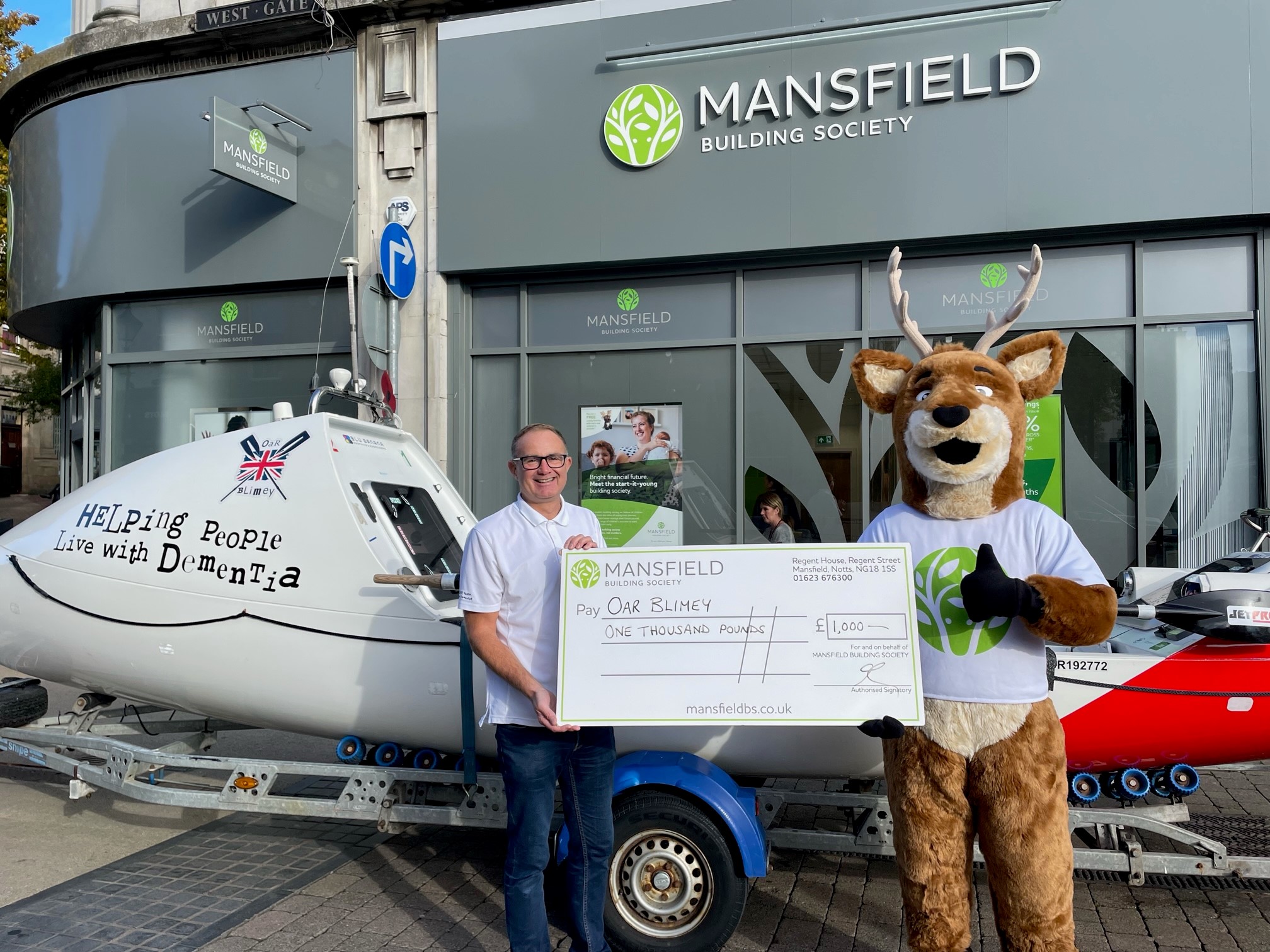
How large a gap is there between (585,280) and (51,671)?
18.9ft

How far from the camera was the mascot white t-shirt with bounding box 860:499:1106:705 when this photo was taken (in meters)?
2.99

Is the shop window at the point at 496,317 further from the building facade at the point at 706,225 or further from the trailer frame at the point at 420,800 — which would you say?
the trailer frame at the point at 420,800

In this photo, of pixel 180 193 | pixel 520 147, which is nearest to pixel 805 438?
A: pixel 520 147

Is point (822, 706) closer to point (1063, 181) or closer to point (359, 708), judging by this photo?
point (359, 708)

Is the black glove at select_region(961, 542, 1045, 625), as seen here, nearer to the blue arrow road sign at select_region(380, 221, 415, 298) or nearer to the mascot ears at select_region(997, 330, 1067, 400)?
the mascot ears at select_region(997, 330, 1067, 400)

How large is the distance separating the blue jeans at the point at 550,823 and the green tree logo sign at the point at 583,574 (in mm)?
481

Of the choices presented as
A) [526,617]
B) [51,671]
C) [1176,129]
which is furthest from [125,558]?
[1176,129]

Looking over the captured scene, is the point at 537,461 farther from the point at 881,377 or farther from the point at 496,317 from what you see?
the point at 496,317

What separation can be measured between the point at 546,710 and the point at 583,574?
451mm

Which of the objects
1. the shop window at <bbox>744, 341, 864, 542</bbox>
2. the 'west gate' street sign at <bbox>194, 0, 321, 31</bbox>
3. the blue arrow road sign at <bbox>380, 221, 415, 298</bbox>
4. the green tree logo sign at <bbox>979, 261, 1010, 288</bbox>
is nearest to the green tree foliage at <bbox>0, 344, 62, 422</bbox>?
the 'west gate' street sign at <bbox>194, 0, 321, 31</bbox>

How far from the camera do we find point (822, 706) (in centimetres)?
→ 298

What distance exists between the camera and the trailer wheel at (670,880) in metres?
3.57

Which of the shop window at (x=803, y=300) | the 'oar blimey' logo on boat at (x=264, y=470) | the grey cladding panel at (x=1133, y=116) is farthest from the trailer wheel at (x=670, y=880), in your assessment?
the grey cladding panel at (x=1133, y=116)

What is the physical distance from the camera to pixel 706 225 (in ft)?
28.3
